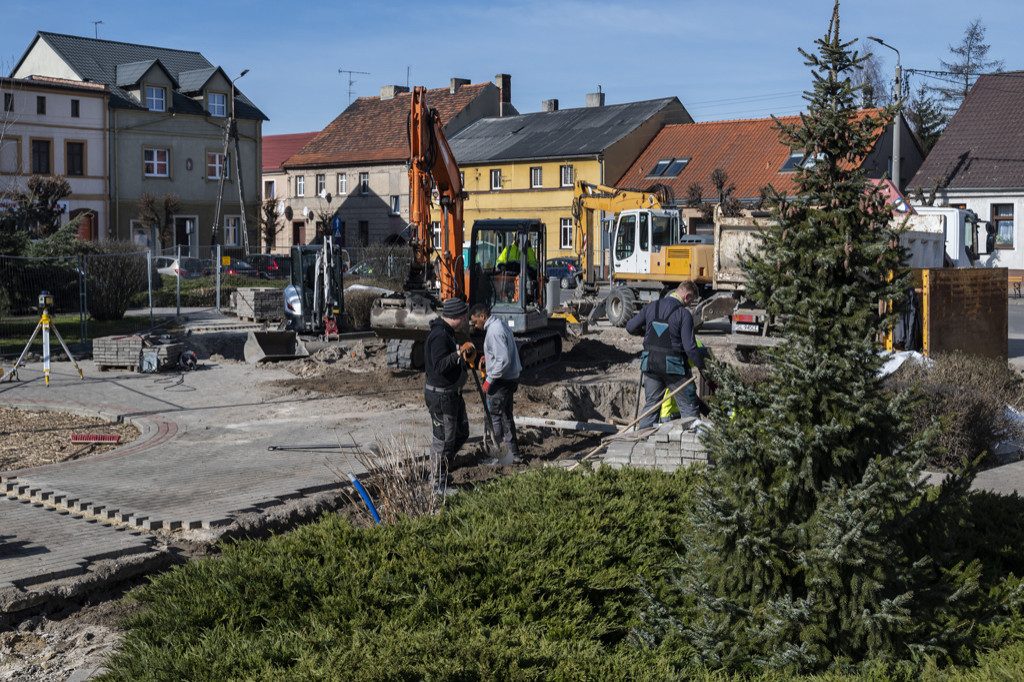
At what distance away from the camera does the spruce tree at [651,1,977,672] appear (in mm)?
4500

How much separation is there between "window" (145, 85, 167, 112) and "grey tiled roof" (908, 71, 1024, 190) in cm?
3562

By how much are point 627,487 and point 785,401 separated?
100 inches

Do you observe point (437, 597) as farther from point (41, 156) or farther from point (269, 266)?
point (41, 156)

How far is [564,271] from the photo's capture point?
4103 cm

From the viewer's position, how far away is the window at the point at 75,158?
47.0 metres

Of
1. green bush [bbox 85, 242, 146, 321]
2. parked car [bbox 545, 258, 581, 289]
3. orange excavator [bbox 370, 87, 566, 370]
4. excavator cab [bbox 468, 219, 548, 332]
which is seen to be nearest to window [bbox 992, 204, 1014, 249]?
parked car [bbox 545, 258, 581, 289]

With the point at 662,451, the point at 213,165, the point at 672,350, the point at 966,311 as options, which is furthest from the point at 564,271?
the point at 662,451

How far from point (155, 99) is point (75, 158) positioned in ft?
17.4

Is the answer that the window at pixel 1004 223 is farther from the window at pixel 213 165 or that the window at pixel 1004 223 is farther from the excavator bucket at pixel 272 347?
the window at pixel 213 165

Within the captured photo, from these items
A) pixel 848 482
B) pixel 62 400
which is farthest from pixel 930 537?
pixel 62 400

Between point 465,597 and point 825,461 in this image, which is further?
point 465,597

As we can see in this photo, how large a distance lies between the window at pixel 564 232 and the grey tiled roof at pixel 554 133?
3386mm

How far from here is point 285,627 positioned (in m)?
4.99

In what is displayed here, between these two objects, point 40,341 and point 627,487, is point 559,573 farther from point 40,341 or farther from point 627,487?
point 40,341
